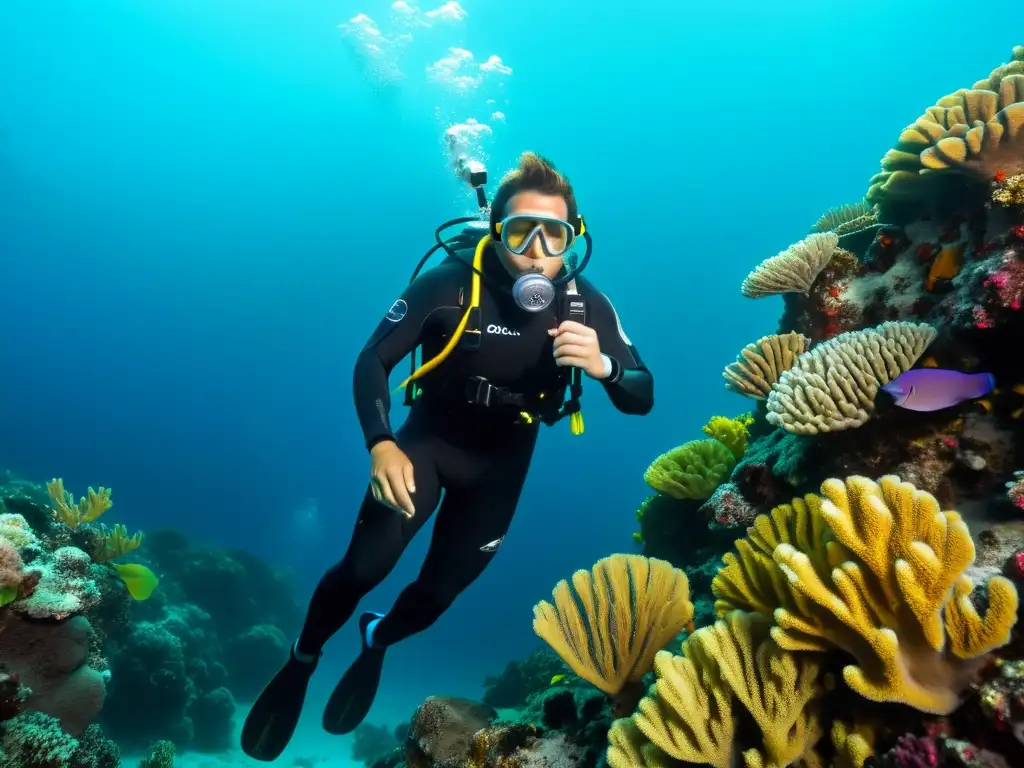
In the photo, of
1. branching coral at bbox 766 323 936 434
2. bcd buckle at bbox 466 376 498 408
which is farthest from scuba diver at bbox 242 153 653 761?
branching coral at bbox 766 323 936 434

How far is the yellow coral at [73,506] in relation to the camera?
712 cm

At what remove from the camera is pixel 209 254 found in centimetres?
9962

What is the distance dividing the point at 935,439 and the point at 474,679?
34956 millimetres

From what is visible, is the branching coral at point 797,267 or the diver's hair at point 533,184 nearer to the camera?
the diver's hair at point 533,184

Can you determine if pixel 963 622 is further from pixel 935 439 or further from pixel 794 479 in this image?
pixel 794 479

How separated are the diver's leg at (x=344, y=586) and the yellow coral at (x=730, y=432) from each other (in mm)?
3574

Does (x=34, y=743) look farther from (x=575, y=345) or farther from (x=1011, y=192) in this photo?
(x=1011, y=192)

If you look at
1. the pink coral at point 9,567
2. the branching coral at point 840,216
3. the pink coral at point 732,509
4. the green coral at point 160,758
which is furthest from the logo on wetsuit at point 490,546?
the green coral at point 160,758

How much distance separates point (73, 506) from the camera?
23.7 feet

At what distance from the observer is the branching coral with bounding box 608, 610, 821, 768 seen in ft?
6.32

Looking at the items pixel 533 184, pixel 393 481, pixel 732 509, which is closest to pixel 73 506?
pixel 393 481

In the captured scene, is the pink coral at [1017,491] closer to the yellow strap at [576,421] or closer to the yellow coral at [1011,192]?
the yellow coral at [1011,192]

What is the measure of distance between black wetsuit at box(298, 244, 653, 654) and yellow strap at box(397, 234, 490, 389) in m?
0.07

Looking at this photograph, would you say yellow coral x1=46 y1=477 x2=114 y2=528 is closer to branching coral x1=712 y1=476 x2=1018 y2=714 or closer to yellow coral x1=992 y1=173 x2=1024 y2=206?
branching coral x1=712 y1=476 x2=1018 y2=714
